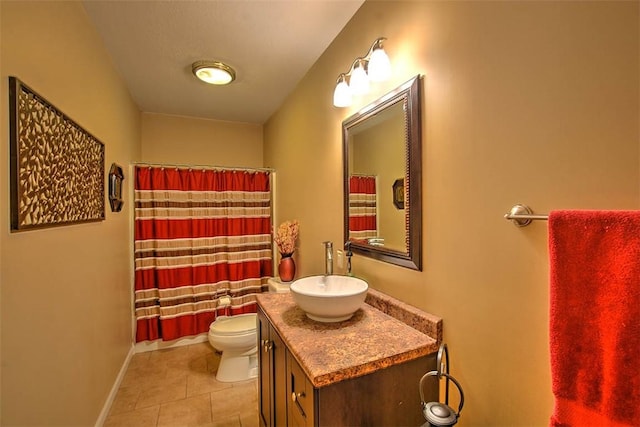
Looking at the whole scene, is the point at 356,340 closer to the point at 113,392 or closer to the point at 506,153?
the point at 506,153

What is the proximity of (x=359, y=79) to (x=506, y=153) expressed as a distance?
0.88 metres

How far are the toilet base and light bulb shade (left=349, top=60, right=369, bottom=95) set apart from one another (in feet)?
7.23

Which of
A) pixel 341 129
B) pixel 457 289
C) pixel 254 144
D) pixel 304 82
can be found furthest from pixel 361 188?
pixel 254 144

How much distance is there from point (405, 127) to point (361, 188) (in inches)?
17.8

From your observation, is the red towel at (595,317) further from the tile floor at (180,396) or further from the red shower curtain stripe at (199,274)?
the red shower curtain stripe at (199,274)

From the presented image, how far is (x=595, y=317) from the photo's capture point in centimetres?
62

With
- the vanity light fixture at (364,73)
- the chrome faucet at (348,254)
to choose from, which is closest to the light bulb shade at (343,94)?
the vanity light fixture at (364,73)

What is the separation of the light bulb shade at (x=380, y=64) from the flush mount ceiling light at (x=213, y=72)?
137 cm

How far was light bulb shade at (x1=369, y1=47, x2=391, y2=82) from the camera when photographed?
1.28 meters

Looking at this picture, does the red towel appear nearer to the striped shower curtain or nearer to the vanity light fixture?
the vanity light fixture

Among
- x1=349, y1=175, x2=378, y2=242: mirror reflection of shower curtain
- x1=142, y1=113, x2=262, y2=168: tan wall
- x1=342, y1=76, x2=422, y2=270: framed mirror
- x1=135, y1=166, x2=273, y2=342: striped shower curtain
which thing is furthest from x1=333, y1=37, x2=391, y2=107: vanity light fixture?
x1=142, y1=113, x2=262, y2=168: tan wall

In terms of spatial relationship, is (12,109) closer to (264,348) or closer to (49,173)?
(49,173)

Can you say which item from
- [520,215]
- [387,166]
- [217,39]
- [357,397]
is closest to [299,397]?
[357,397]

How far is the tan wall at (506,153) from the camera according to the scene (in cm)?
67
